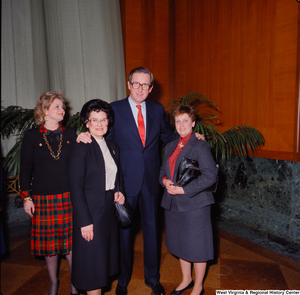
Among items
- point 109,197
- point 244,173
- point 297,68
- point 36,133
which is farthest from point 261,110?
point 36,133

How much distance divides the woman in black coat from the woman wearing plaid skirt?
1.24ft

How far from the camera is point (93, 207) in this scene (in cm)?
157

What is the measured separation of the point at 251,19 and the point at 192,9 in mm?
1089

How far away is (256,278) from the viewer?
2.22 meters

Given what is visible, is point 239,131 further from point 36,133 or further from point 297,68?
point 36,133

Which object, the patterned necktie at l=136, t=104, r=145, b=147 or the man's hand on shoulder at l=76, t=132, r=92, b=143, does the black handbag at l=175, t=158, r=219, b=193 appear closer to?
the patterned necktie at l=136, t=104, r=145, b=147

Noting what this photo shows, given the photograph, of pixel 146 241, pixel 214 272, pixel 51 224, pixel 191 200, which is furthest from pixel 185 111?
pixel 214 272

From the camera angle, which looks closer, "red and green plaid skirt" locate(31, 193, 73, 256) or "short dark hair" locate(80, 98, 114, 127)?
"short dark hair" locate(80, 98, 114, 127)

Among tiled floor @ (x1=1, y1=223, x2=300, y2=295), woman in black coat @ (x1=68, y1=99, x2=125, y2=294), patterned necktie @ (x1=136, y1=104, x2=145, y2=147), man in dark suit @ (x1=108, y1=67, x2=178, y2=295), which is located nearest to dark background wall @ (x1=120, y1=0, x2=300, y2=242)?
tiled floor @ (x1=1, y1=223, x2=300, y2=295)

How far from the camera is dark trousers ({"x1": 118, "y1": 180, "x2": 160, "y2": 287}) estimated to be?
2023 mm

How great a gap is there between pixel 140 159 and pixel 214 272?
130 centimetres

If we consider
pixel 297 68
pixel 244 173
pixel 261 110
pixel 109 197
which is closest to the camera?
pixel 109 197

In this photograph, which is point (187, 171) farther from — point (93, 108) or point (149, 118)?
point (93, 108)

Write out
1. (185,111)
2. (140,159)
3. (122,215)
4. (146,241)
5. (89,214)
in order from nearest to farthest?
(89,214) < (122,215) < (185,111) < (140,159) < (146,241)
